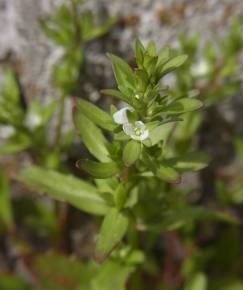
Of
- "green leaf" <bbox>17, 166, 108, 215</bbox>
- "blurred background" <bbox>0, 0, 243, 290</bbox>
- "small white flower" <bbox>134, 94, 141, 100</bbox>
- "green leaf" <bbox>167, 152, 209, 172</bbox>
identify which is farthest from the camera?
"blurred background" <bbox>0, 0, 243, 290</bbox>

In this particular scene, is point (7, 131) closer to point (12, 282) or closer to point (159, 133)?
point (12, 282)

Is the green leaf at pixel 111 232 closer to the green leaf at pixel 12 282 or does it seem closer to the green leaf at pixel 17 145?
the green leaf at pixel 17 145

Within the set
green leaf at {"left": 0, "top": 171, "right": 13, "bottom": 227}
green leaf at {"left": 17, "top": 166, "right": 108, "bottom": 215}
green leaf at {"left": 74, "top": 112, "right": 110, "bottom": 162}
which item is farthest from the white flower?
green leaf at {"left": 0, "top": 171, "right": 13, "bottom": 227}

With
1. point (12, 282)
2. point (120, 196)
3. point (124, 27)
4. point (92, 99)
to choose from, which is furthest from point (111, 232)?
point (12, 282)

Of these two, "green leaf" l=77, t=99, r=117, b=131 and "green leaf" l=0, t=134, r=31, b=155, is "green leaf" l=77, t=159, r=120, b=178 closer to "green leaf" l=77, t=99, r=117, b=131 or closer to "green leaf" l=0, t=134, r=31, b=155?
"green leaf" l=77, t=99, r=117, b=131

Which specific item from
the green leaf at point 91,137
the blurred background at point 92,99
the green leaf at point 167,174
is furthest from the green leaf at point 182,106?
the blurred background at point 92,99
